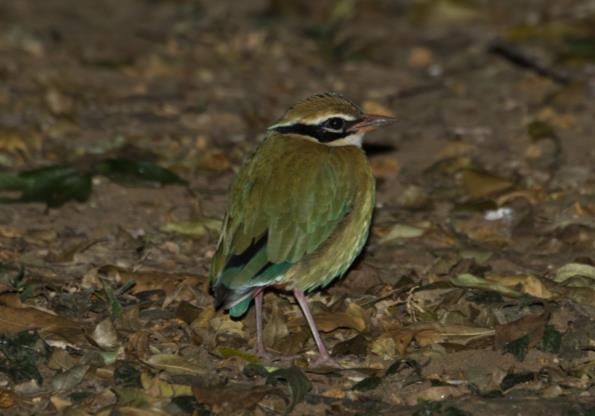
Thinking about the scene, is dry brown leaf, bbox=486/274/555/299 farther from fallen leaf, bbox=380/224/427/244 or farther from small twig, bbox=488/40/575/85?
small twig, bbox=488/40/575/85

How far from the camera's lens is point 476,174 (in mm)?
8922

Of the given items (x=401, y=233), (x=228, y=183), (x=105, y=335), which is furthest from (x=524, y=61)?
(x=105, y=335)

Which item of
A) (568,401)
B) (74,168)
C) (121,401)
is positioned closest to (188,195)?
(74,168)

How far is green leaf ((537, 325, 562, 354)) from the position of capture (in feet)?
21.5

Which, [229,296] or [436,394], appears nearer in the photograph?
[436,394]

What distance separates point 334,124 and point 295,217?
2.30 feet

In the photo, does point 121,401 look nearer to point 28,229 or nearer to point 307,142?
point 307,142

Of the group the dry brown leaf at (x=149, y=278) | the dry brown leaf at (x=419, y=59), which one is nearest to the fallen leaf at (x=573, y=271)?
the dry brown leaf at (x=149, y=278)

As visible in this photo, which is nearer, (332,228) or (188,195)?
(332,228)

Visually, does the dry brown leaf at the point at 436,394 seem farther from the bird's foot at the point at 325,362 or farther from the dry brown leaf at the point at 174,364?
the dry brown leaf at the point at 174,364

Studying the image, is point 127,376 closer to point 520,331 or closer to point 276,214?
point 276,214

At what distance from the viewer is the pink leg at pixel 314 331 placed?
6520mm

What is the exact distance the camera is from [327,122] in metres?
7.07

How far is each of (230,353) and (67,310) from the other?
1.05 metres
